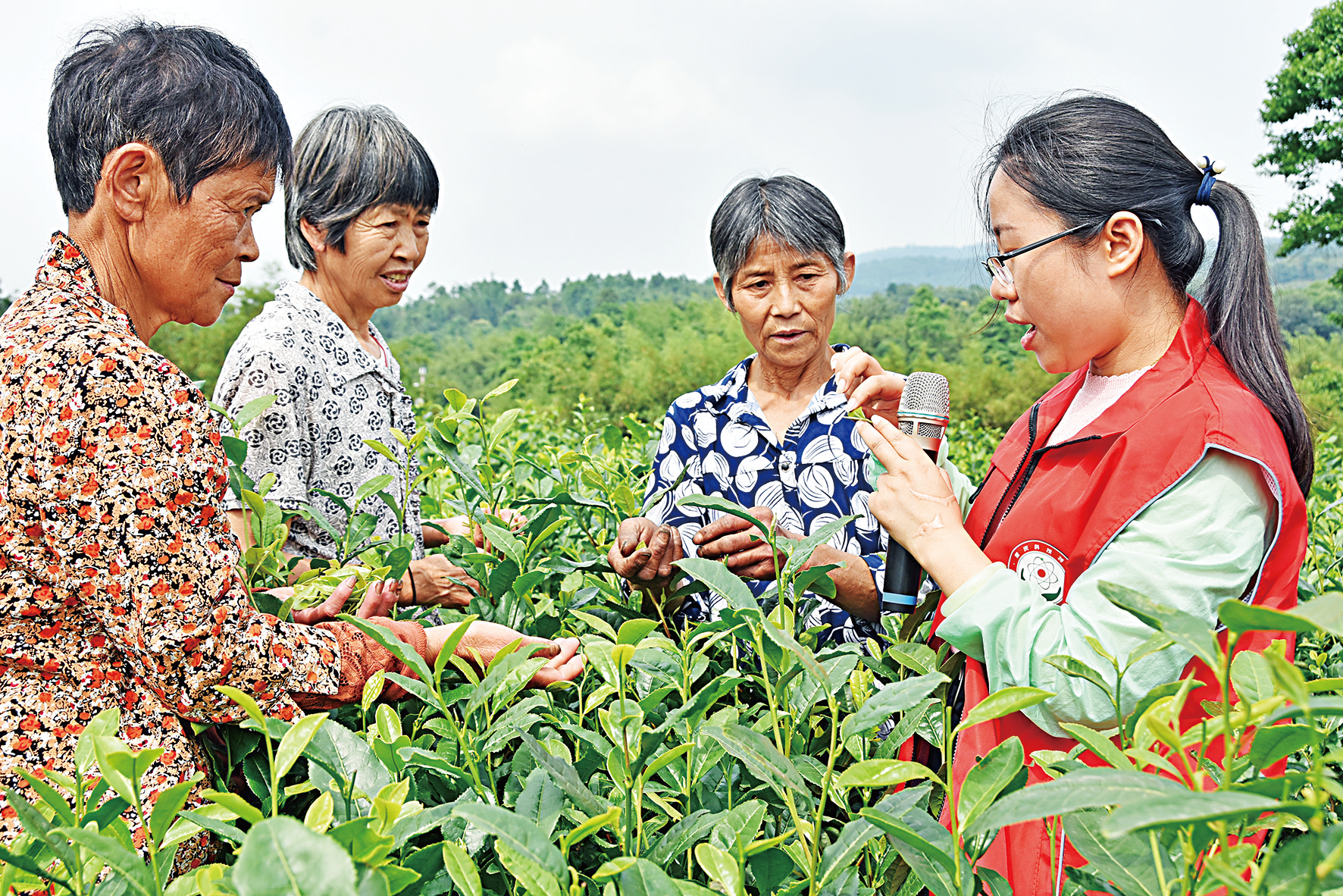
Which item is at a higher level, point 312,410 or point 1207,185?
point 1207,185

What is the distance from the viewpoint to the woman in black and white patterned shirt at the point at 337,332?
1.91m

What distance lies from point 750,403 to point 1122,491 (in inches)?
37.0

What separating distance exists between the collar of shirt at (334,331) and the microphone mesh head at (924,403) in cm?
123

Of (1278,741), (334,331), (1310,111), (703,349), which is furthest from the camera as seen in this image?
Result: (703,349)

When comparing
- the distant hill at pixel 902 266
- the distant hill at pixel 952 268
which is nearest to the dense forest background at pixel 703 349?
the distant hill at pixel 952 268

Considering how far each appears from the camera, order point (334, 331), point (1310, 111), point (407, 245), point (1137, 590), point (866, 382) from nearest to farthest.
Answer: point (1137, 590), point (866, 382), point (334, 331), point (407, 245), point (1310, 111)

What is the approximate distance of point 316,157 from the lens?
220 cm

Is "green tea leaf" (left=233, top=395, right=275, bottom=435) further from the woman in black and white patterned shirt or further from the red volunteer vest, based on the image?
the red volunteer vest

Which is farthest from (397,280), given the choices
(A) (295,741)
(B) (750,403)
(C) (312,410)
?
(A) (295,741)

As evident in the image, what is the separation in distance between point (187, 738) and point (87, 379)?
1.35ft

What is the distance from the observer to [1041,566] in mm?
1240

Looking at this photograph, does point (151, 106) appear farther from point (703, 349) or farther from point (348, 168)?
point (703, 349)

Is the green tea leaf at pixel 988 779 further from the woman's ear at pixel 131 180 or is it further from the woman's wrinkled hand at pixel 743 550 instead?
the woman's ear at pixel 131 180

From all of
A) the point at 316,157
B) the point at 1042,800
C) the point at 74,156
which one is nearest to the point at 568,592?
the point at 74,156
